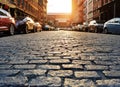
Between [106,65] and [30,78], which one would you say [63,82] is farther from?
[106,65]

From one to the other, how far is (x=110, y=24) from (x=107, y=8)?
71.1 ft

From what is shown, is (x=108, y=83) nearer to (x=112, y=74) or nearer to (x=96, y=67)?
(x=112, y=74)

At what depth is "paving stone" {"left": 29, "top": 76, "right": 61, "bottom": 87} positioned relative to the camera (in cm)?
302

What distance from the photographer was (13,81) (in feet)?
10.4

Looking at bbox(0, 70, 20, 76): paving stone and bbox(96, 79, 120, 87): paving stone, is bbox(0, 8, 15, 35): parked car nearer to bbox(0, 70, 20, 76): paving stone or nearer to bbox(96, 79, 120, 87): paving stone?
bbox(0, 70, 20, 76): paving stone

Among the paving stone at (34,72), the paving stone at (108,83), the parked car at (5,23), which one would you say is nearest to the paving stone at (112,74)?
the paving stone at (108,83)

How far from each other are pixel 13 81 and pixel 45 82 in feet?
1.37

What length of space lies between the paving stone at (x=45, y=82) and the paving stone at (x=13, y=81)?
0.12 m

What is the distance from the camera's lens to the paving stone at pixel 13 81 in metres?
3.00

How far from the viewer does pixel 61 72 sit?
3.77 metres

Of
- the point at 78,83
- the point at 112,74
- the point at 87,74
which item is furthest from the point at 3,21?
the point at 78,83

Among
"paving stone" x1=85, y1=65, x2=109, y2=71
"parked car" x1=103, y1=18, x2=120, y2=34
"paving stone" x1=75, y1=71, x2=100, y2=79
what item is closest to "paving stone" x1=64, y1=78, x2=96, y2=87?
"paving stone" x1=75, y1=71, x2=100, y2=79

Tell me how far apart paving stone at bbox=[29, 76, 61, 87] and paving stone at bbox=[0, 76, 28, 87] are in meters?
0.12

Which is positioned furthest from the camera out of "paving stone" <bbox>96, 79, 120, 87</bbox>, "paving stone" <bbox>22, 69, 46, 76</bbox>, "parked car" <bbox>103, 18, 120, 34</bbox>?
"parked car" <bbox>103, 18, 120, 34</bbox>
